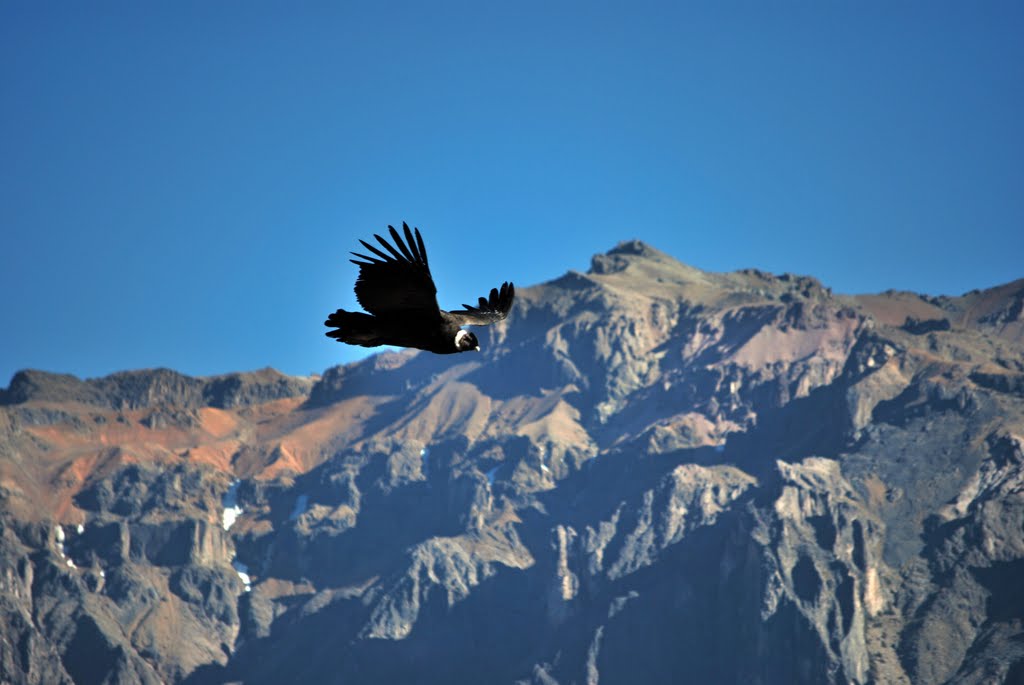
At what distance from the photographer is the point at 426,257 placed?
4091 centimetres

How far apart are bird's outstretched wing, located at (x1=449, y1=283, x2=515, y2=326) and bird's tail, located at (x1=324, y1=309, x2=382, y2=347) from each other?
3.19m

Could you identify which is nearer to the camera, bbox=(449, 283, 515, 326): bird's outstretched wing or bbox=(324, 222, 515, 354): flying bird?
bbox=(324, 222, 515, 354): flying bird

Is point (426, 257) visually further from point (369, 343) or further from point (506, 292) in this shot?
point (506, 292)

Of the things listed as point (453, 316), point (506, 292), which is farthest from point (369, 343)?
point (506, 292)

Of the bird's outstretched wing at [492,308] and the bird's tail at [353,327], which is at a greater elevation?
the bird's outstretched wing at [492,308]

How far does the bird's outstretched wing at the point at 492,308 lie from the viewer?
154 feet

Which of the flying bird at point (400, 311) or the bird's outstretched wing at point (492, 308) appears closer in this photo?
the flying bird at point (400, 311)

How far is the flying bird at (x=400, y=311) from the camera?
1617 inches

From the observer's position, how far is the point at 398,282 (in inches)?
1641

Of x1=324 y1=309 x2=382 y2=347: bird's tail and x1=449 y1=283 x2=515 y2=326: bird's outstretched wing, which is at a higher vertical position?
x1=449 y1=283 x2=515 y2=326: bird's outstretched wing

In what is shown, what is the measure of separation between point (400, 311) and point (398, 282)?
1.03m

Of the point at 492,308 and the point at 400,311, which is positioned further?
the point at 492,308

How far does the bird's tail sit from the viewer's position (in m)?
43.2

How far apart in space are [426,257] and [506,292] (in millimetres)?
7146
